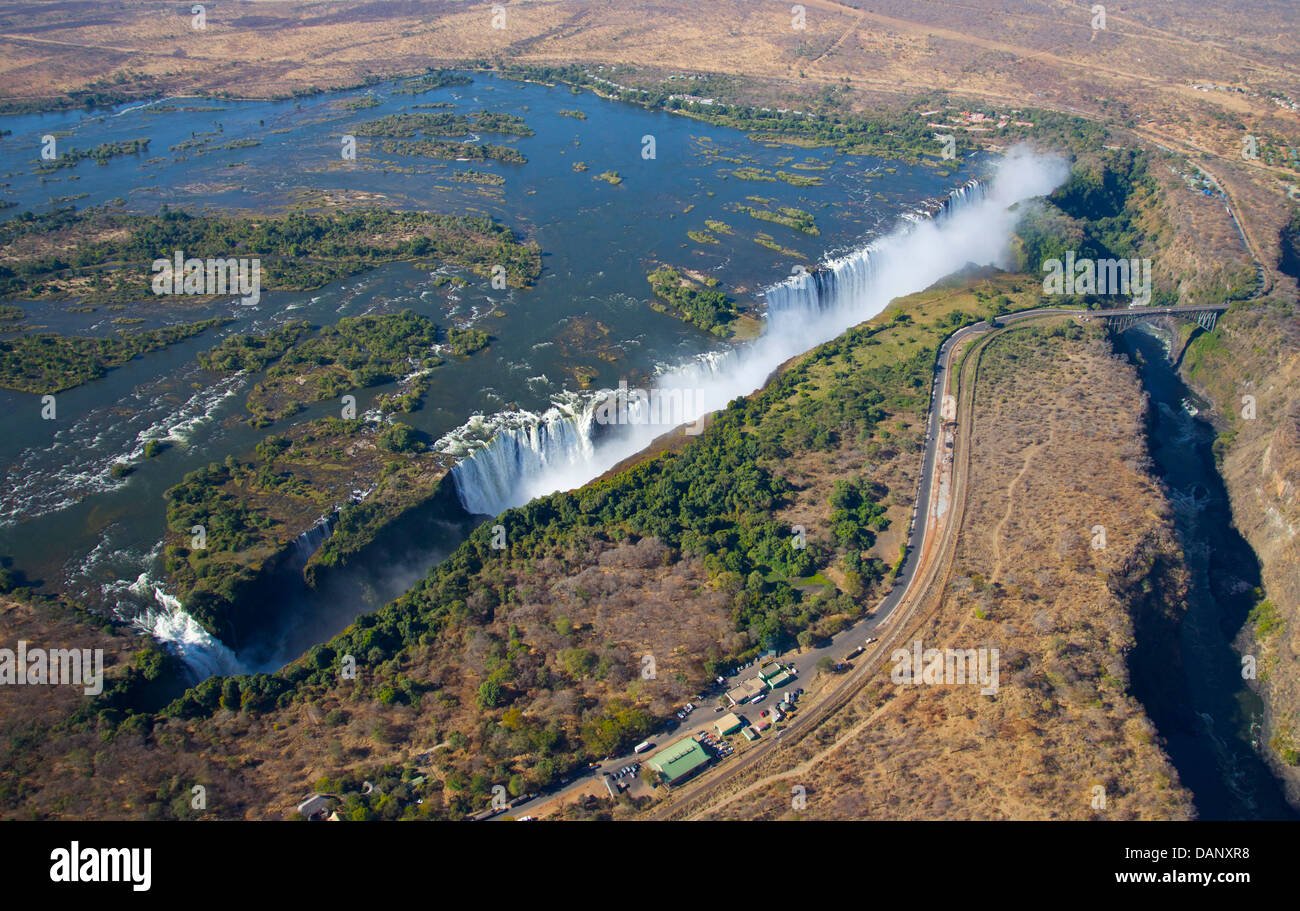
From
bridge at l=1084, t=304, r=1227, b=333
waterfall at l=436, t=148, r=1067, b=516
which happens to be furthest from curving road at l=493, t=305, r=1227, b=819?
bridge at l=1084, t=304, r=1227, b=333

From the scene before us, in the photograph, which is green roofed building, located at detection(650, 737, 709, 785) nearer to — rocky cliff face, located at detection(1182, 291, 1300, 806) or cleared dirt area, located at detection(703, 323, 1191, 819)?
cleared dirt area, located at detection(703, 323, 1191, 819)

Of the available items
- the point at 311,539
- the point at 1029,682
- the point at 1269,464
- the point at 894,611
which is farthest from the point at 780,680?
the point at 1269,464

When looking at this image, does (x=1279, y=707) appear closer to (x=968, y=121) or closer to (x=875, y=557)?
(x=875, y=557)

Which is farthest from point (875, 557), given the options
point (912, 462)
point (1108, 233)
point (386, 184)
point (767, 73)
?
point (767, 73)

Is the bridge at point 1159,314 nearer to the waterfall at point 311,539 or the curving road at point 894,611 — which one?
the curving road at point 894,611

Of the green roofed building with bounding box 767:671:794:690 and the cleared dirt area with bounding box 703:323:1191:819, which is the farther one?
the green roofed building with bounding box 767:671:794:690

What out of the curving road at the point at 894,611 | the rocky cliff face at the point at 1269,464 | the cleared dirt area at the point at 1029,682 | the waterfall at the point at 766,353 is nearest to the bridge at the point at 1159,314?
the rocky cliff face at the point at 1269,464

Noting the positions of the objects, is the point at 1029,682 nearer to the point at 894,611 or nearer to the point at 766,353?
the point at 894,611
